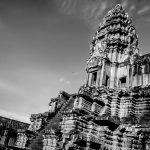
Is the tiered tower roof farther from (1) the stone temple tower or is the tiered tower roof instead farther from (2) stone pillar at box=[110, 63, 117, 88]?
(2) stone pillar at box=[110, 63, 117, 88]

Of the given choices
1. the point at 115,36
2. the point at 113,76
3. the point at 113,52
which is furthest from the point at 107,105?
the point at 115,36

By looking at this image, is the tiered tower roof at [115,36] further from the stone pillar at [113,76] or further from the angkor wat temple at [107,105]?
the stone pillar at [113,76]

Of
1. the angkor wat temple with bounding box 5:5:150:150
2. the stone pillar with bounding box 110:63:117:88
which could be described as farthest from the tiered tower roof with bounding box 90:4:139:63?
the stone pillar with bounding box 110:63:117:88

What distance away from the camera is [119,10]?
37156 mm

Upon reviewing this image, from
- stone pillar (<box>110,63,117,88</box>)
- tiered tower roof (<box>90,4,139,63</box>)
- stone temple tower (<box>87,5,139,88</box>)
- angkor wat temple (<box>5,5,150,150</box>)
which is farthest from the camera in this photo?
tiered tower roof (<box>90,4,139,63</box>)

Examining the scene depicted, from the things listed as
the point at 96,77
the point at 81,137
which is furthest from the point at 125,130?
the point at 96,77

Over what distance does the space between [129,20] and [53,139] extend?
26.6 meters

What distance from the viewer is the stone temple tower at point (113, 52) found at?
2886 centimetres

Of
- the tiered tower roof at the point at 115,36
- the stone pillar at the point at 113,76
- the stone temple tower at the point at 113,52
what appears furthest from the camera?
the tiered tower roof at the point at 115,36

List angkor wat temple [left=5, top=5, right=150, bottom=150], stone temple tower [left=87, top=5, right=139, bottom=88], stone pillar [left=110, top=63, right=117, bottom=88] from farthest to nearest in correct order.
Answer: stone temple tower [left=87, top=5, right=139, bottom=88] → stone pillar [left=110, top=63, right=117, bottom=88] → angkor wat temple [left=5, top=5, right=150, bottom=150]

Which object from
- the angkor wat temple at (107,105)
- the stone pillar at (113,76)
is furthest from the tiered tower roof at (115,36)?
the stone pillar at (113,76)

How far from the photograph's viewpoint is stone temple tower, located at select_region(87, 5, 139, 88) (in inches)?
1136

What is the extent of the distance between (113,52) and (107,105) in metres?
10.4

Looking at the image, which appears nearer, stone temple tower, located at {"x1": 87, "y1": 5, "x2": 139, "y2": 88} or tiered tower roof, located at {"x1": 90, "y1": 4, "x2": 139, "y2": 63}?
stone temple tower, located at {"x1": 87, "y1": 5, "x2": 139, "y2": 88}
